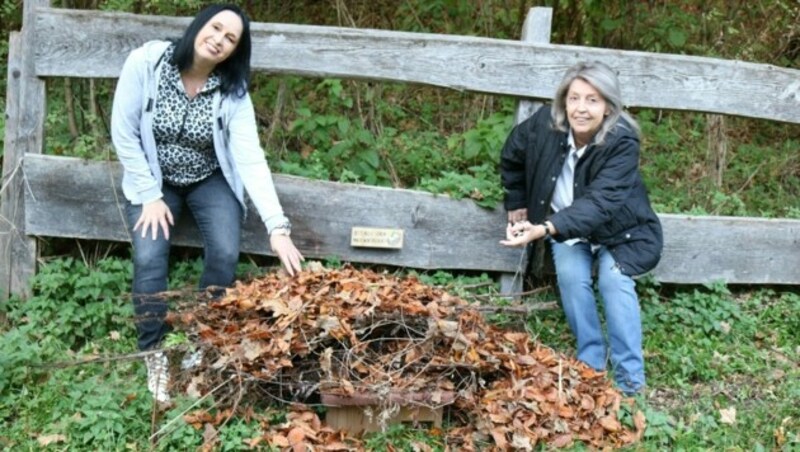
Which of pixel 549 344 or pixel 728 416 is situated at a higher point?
pixel 549 344

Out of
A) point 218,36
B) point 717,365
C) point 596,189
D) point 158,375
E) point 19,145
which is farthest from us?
point 19,145

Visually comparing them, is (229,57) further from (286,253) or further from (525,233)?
(525,233)

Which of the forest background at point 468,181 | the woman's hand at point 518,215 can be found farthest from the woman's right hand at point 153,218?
the woman's hand at point 518,215

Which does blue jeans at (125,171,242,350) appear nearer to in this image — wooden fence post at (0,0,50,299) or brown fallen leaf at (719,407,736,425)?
wooden fence post at (0,0,50,299)

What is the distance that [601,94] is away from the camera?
14.4 ft

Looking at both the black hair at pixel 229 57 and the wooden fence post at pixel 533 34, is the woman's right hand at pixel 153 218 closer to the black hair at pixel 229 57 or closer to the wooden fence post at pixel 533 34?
the black hair at pixel 229 57

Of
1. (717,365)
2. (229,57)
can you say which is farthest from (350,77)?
(717,365)

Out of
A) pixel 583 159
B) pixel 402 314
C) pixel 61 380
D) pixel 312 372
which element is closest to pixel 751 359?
pixel 583 159

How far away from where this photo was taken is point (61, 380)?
425cm

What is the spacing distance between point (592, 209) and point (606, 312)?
1.77 ft

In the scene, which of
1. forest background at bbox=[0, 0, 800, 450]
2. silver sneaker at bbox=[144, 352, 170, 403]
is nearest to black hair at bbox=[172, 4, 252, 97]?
forest background at bbox=[0, 0, 800, 450]

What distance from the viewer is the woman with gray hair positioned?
438 centimetres

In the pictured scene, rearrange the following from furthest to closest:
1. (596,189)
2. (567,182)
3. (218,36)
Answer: (567,182)
(596,189)
(218,36)

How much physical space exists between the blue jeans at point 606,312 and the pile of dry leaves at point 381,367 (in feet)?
1.12
